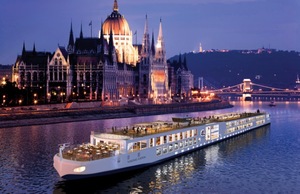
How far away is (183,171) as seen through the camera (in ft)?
124

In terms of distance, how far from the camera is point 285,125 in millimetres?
77938

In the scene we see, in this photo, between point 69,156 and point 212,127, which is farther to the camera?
point 212,127

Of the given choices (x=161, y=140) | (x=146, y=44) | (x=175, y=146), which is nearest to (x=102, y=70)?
(x=146, y=44)

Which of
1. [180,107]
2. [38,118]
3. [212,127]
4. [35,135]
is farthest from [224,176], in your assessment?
[180,107]

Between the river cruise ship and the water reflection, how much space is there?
60 centimetres

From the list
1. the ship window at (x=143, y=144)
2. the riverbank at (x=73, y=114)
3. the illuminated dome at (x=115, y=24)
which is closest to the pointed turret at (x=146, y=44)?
the illuminated dome at (x=115, y=24)

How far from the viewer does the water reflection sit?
32.0m

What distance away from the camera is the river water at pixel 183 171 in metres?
32.3

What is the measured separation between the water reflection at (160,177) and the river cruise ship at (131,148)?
0.60 m

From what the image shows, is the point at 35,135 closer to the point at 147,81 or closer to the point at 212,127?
the point at 212,127

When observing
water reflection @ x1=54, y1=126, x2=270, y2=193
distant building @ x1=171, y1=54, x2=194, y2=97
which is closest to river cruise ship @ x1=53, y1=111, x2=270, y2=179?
water reflection @ x1=54, y1=126, x2=270, y2=193

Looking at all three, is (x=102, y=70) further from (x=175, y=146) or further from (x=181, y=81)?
(x=175, y=146)

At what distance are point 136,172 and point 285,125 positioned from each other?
47.6 meters

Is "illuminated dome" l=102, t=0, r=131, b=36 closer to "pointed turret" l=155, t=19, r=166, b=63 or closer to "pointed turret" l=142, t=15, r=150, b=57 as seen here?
"pointed turret" l=142, t=15, r=150, b=57
